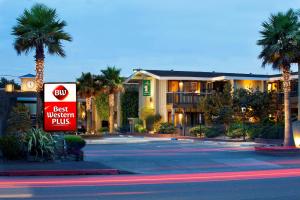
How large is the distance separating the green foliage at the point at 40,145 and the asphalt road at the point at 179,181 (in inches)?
107

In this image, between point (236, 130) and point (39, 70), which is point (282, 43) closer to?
point (39, 70)

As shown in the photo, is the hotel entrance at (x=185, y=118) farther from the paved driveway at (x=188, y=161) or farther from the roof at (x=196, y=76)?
the paved driveway at (x=188, y=161)

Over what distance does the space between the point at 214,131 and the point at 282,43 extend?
57.2 ft

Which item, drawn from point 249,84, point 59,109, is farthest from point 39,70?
point 249,84

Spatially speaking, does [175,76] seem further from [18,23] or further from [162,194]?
[162,194]

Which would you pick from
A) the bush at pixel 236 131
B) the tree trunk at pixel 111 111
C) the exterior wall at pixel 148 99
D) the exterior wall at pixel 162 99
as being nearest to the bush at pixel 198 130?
the bush at pixel 236 131

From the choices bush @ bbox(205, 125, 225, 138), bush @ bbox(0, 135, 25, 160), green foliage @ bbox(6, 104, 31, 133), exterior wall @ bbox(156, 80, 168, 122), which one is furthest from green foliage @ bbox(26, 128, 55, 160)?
exterior wall @ bbox(156, 80, 168, 122)

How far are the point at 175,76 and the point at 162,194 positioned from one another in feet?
143

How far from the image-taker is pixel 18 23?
30.4 meters

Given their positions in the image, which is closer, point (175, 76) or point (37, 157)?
point (37, 157)

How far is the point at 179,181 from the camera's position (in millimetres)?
17625

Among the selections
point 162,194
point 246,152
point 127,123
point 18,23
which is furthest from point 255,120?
point 162,194

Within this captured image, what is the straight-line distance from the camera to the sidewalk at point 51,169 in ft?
63.9

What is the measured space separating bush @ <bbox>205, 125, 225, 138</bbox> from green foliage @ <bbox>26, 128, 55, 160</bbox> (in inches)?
956
